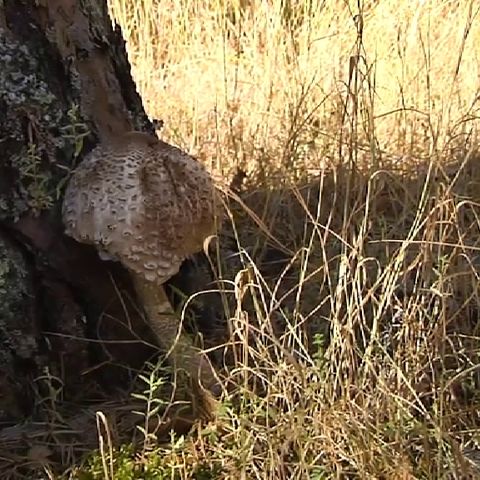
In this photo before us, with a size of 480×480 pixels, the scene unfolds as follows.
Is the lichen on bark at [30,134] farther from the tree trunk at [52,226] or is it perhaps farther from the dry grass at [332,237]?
the dry grass at [332,237]

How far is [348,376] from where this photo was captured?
1.61 m

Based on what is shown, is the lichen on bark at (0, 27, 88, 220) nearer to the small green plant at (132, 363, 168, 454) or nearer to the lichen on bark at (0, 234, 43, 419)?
the lichen on bark at (0, 234, 43, 419)

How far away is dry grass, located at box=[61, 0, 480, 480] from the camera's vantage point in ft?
5.11

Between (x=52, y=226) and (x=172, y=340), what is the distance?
0.29 metres

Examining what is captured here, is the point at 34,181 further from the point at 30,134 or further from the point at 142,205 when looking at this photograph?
the point at 142,205

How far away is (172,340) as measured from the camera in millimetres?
1694

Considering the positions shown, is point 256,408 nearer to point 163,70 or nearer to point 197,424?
point 197,424

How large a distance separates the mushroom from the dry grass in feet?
0.25

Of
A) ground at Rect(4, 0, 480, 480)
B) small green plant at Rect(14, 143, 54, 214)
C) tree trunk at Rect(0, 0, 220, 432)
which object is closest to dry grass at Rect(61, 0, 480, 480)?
ground at Rect(4, 0, 480, 480)

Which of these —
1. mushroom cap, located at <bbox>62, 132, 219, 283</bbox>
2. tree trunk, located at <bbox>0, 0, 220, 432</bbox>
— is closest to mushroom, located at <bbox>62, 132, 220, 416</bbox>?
mushroom cap, located at <bbox>62, 132, 219, 283</bbox>

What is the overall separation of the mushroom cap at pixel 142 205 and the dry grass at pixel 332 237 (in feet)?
0.29

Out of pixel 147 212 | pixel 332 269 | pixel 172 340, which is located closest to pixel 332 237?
pixel 332 269

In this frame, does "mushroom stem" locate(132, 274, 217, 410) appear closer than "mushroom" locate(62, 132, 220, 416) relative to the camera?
No

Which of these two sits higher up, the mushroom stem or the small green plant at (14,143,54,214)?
the small green plant at (14,143,54,214)
